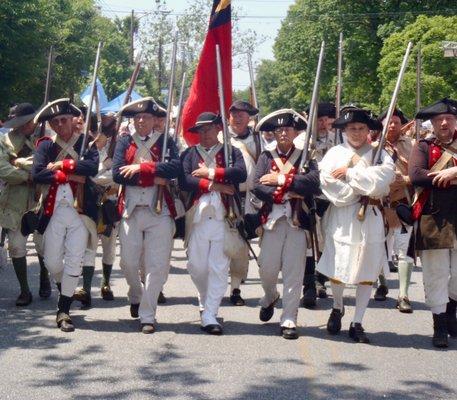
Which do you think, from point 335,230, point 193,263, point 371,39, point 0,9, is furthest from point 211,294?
point 371,39

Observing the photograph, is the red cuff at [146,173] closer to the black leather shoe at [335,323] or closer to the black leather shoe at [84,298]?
the black leather shoe at [84,298]

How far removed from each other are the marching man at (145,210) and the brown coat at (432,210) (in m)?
2.18

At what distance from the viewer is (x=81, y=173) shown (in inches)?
298

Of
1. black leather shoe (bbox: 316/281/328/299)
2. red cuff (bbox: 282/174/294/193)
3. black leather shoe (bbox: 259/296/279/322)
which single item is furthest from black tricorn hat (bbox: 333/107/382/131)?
black leather shoe (bbox: 316/281/328/299)

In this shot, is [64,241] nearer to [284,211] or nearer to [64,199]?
[64,199]

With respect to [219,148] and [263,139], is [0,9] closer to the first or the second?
[263,139]

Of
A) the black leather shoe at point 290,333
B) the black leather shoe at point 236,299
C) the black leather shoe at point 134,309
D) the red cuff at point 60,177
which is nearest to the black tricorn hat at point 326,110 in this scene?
the black leather shoe at point 236,299

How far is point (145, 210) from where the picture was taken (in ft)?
25.0

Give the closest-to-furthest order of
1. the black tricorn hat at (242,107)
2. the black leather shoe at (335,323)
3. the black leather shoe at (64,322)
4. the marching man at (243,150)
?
the black leather shoe at (64,322)
the black leather shoe at (335,323)
the marching man at (243,150)
the black tricorn hat at (242,107)

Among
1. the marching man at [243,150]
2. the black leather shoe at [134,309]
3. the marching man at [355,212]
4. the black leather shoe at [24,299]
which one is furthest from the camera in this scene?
the marching man at [243,150]

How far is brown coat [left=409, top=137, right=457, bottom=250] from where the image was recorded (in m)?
7.07

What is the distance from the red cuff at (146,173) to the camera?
7.40 metres

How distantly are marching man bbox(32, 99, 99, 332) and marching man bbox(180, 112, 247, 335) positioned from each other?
0.94 meters

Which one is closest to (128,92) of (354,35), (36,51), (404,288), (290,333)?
(290,333)
